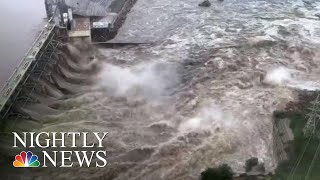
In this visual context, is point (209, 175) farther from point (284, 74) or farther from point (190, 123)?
point (284, 74)

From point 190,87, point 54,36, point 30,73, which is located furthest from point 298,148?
point 54,36

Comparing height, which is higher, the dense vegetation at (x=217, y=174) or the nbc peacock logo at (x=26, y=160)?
the dense vegetation at (x=217, y=174)

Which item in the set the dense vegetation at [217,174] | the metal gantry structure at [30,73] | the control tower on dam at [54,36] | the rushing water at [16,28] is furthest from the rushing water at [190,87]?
the rushing water at [16,28]

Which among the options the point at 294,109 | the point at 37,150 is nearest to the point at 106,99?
the point at 37,150

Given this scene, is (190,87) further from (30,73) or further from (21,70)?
(21,70)

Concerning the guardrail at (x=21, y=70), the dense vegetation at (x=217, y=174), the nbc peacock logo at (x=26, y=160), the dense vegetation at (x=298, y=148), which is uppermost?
the guardrail at (x=21, y=70)

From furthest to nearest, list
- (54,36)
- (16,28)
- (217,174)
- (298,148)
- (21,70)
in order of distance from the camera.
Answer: (16,28), (54,36), (21,70), (298,148), (217,174)

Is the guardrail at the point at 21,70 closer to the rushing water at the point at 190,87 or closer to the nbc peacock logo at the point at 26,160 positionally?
the rushing water at the point at 190,87
